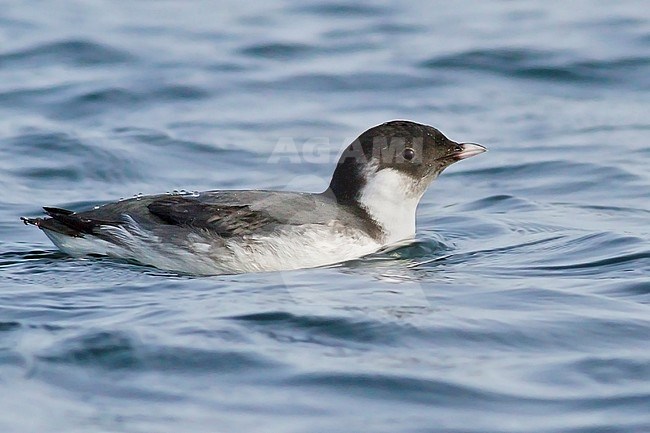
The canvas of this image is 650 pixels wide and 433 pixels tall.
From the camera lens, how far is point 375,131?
8.86 meters

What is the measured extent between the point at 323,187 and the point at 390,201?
242cm

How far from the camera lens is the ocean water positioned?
619 cm

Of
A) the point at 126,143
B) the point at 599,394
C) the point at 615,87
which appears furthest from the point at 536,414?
the point at 615,87

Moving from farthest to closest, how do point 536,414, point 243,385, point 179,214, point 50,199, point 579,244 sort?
point 50,199
point 579,244
point 179,214
point 243,385
point 536,414

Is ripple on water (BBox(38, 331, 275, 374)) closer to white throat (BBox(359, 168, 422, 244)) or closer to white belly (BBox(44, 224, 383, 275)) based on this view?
white belly (BBox(44, 224, 383, 275))

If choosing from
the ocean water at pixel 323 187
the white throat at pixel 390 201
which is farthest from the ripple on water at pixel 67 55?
the white throat at pixel 390 201

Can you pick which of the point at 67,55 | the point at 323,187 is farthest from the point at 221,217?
the point at 67,55

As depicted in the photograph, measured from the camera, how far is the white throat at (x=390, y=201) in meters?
8.90

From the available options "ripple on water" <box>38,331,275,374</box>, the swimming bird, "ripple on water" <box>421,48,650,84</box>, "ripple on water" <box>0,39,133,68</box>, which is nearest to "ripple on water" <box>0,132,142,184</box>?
"ripple on water" <box>0,39,133,68</box>

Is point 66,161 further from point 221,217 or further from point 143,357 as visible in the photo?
point 143,357

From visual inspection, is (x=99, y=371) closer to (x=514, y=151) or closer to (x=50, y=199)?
(x=50, y=199)

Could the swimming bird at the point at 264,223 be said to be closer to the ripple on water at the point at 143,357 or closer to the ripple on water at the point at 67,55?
the ripple on water at the point at 143,357

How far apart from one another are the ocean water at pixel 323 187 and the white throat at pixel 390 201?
17cm

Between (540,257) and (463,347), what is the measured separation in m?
2.21
